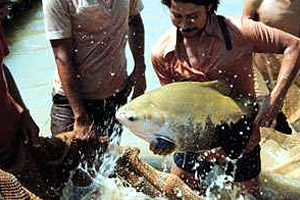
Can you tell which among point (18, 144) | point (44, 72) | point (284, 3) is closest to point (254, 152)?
point (18, 144)

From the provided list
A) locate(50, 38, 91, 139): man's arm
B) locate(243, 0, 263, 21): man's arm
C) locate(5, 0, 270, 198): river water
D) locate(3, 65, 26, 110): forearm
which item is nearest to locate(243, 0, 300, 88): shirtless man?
locate(243, 0, 263, 21): man's arm

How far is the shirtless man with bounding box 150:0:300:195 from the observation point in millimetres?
3645

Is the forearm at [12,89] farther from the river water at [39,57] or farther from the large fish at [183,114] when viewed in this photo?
the river water at [39,57]

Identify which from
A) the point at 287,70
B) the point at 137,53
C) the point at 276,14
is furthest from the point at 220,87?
the point at 276,14

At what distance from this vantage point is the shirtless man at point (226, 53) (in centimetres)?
364

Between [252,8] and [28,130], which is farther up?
[252,8]

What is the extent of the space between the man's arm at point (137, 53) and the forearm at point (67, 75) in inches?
21.1

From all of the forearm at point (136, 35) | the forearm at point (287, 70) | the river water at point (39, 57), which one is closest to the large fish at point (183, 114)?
the forearm at point (287, 70)

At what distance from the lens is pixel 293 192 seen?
4.92m

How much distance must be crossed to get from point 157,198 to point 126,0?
1.31 meters

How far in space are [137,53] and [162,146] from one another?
57.0 inches

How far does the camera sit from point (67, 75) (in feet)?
13.4

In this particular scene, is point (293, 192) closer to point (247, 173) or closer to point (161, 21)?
point (247, 173)

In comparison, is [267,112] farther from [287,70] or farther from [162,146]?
[162,146]
